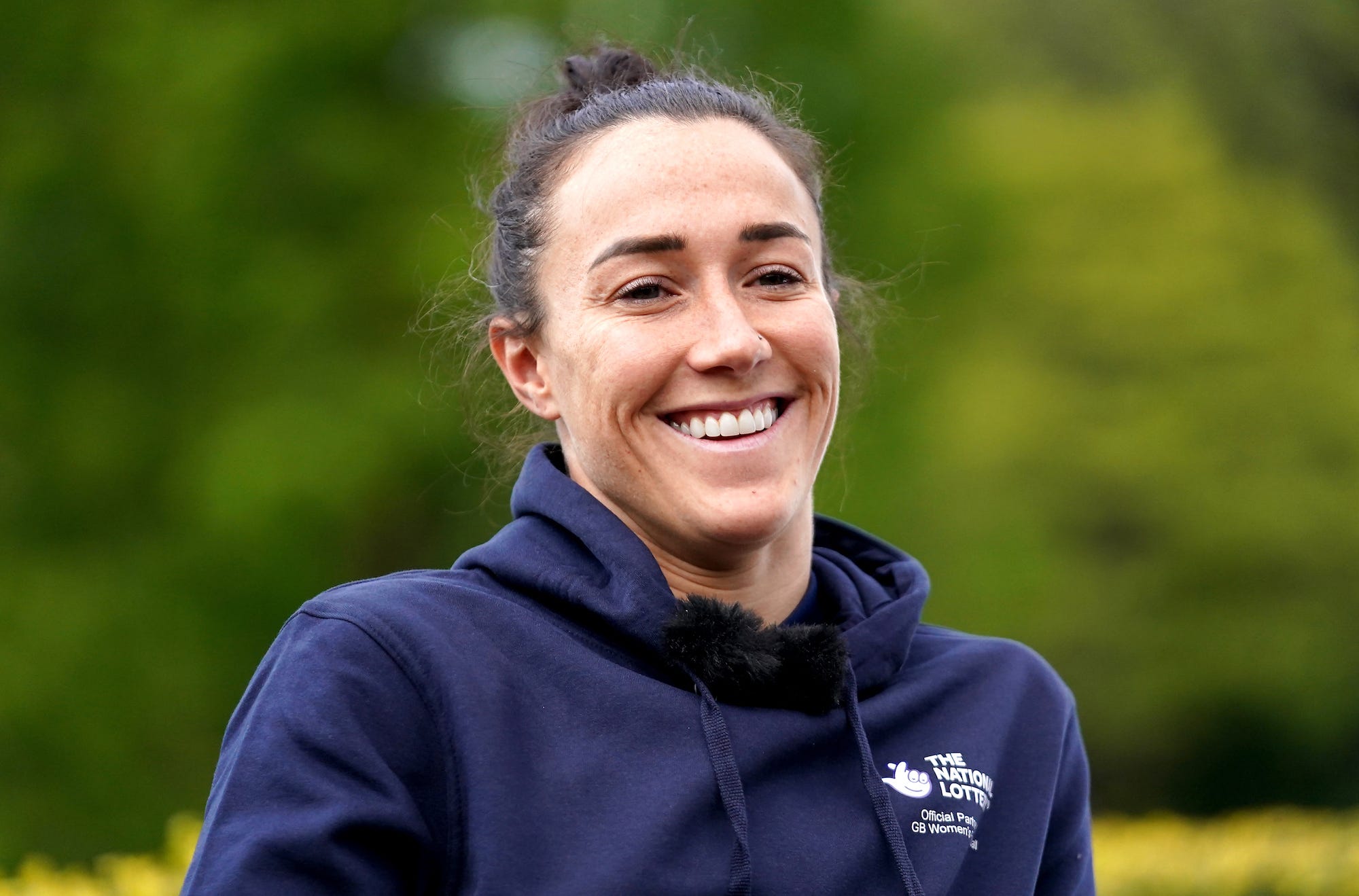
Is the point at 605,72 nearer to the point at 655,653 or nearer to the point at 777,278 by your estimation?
the point at 777,278

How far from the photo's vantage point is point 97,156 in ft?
21.6

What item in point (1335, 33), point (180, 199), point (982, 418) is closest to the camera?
point (180, 199)

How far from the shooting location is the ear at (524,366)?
249 centimetres

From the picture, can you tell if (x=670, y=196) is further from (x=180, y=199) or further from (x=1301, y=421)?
(x=1301, y=421)

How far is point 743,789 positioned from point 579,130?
3.60 feet

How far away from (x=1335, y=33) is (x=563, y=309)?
1262 cm

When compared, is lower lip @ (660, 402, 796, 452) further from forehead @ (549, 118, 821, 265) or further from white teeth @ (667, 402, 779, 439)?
forehead @ (549, 118, 821, 265)

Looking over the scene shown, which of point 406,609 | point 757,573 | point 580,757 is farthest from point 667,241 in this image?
point 580,757

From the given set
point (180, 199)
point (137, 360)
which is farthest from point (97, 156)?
point (137, 360)

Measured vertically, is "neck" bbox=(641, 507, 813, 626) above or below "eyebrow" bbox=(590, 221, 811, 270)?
below

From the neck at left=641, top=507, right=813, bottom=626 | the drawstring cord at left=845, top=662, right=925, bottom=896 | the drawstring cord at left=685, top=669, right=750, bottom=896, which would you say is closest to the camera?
the drawstring cord at left=685, top=669, right=750, bottom=896

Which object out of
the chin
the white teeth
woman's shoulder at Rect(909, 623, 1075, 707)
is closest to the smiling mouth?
the white teeth

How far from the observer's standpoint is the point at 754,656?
2.19 meters

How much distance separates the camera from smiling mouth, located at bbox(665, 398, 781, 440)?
7.47 feet
